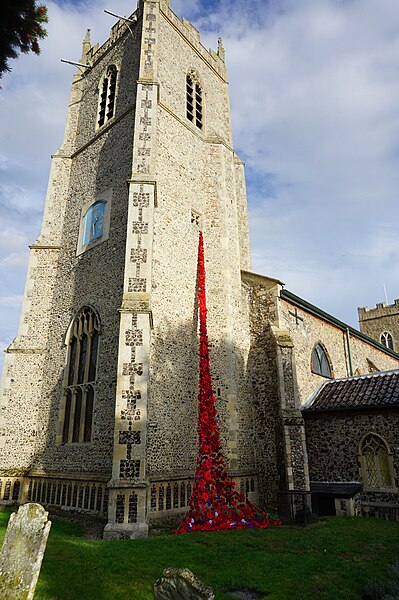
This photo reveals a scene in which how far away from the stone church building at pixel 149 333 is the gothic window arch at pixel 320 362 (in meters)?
0.08

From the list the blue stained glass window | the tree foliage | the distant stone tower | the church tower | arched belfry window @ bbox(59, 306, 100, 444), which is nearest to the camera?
the tree foliage

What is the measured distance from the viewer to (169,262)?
561 inches

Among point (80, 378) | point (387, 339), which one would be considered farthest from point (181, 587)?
point (387, 339)

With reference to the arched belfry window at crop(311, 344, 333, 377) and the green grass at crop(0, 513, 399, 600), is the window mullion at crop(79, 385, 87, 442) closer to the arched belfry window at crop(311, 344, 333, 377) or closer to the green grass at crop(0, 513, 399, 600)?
the green grass at crop(0, 513, 399, 600)

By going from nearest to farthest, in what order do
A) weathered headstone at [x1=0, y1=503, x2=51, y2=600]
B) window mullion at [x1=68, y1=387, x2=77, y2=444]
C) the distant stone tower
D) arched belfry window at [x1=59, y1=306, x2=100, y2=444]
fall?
weathered headstone at [x1=0, y1=503, x2=51, y2=600], arched belfry window at [x1=59, y1=306, x2=100, y2=444], window mullion at [x1=68, y1=387, x2=77, y2=444], the distant stone tower

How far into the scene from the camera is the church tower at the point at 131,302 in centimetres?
1146

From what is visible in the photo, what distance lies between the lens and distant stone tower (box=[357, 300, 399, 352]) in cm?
3897

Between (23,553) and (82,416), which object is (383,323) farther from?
(23,553)

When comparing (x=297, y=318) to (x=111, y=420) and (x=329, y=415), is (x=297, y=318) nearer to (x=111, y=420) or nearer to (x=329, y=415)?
(x=329, y=415)

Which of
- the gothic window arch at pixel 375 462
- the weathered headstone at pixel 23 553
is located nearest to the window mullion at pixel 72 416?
the weathered headstone at pixel 23 553

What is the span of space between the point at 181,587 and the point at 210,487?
29.0ft

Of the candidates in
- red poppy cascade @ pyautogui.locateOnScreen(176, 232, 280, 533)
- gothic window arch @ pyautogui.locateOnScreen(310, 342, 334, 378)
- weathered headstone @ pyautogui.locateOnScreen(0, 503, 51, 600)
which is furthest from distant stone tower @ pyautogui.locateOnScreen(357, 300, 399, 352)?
weathered headstone @ pyautogui.locateOnScreen(0, 503, 51, 600)

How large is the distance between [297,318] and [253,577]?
12.2 meters

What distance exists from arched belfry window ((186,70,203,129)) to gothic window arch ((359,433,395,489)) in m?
15.1
